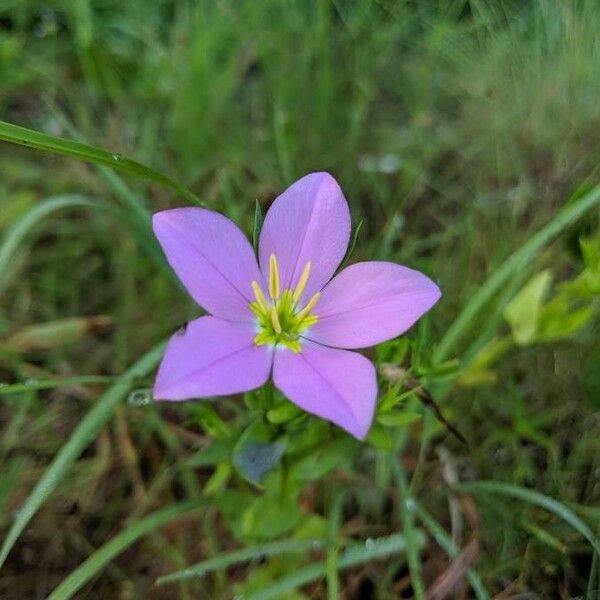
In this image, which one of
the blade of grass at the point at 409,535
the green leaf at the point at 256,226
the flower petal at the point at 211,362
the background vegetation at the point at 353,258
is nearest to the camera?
the flower petal at the point at 211,362

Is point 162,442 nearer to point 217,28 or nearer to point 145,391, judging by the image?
point 145,391

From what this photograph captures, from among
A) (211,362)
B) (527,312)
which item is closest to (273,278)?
(211,362)

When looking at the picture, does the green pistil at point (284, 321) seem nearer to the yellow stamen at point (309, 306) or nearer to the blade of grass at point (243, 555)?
the yellow stamen at point (309, 306)

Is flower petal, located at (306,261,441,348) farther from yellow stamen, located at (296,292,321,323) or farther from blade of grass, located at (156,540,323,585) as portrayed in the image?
blade of grass, located at (156,540,323,585)

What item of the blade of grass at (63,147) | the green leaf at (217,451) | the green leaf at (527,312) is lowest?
the green leaf at (217,451)

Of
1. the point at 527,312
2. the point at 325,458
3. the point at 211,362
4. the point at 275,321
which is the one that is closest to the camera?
the point at 211,362

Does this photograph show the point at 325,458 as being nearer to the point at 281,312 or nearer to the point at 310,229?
the point at 281,312

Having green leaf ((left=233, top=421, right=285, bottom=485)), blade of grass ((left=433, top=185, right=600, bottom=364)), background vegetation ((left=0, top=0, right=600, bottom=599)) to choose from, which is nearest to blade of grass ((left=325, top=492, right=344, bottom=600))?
background vegetation ((left=0, top=0, right=600, bottom=599))

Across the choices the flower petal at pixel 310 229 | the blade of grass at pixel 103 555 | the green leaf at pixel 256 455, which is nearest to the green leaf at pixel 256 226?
the flower petal at pixel 310 229
